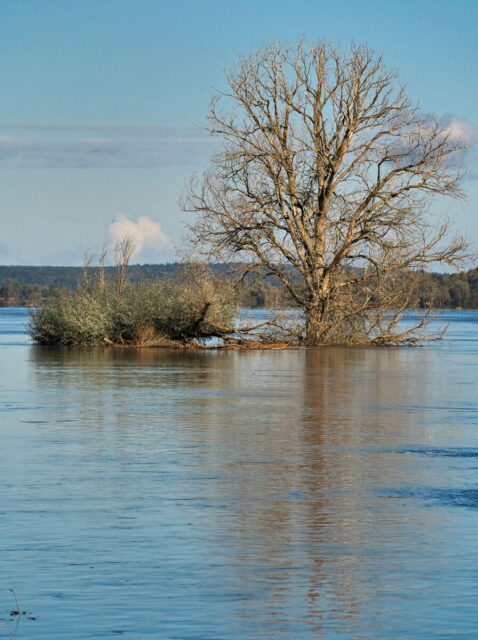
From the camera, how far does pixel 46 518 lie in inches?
408

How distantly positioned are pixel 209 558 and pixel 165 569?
1.60ft

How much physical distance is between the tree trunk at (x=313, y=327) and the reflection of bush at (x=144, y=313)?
2.91 metres

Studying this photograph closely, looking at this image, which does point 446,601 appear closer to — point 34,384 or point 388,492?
point 388,492

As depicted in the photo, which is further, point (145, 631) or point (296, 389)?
point (296, 389)

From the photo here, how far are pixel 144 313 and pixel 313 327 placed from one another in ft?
21.9

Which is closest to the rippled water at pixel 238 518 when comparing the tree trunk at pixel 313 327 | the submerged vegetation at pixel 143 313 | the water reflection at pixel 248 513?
the water reflection at pixel 248 513

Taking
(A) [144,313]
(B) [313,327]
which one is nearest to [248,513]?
(B) [313,327]

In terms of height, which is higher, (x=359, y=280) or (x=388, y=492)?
(x=359, y=280)

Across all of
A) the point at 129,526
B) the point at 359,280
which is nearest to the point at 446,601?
the point at 129,526

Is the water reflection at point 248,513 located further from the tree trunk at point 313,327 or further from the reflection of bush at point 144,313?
the tree trunk at point 313,327

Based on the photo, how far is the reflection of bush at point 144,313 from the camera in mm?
45125

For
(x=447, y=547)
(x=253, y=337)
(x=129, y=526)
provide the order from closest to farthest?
(x=447, y=547) → (x=129, y=526) → (x=253, y=337)

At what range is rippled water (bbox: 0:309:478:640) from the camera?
747 cm

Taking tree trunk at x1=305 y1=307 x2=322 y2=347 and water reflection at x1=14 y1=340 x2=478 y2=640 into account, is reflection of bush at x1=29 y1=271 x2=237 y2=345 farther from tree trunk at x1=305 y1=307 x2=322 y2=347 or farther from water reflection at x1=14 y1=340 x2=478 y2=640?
water reflection at x1=14 y1=340 x2=478 y2=640
